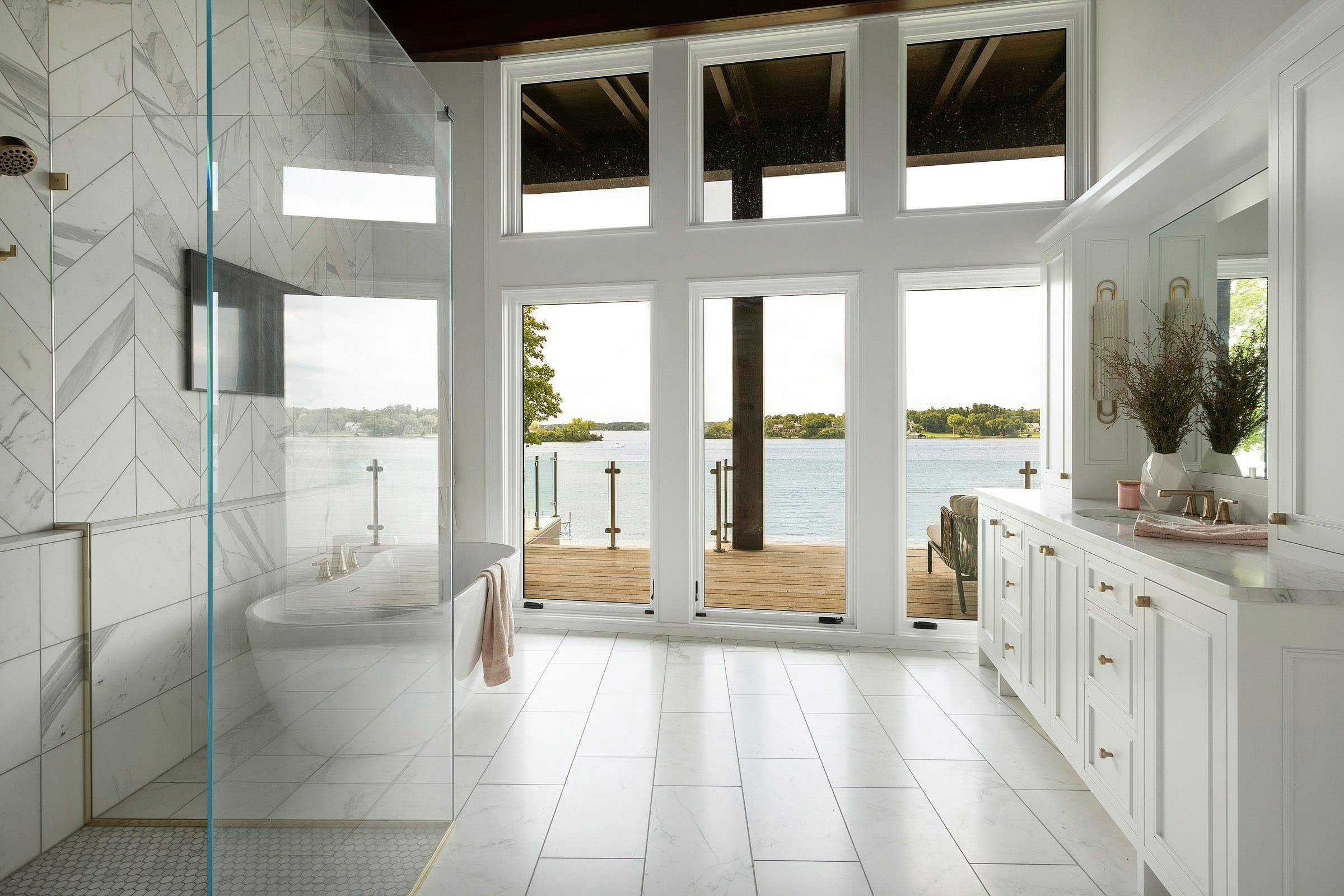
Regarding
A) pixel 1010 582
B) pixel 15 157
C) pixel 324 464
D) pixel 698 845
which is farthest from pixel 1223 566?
pixel 15 157

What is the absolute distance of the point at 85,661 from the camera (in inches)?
77.8

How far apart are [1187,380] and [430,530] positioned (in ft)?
8.92

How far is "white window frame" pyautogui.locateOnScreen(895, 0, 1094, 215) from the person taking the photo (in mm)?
3607

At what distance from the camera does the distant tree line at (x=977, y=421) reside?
3721 millimetres

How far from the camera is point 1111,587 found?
1.99m

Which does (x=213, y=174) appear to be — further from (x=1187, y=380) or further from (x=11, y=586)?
(x=1187, y=380)

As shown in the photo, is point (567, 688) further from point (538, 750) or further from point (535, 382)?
point (535, 382)

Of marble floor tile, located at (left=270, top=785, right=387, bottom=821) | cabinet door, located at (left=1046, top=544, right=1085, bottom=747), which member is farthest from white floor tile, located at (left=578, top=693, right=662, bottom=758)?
cabinet door, located at (left=1046, top=544, right=1085, bottom=747)

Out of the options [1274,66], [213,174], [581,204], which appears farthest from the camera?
[581,204]

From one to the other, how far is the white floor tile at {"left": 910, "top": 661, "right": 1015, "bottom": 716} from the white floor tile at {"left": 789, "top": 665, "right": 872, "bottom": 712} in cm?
35

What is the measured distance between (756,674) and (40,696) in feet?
8.90

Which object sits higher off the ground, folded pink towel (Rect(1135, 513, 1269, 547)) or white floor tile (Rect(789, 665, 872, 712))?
folded pink towel (Rect(1135, 513, 1269, 547))

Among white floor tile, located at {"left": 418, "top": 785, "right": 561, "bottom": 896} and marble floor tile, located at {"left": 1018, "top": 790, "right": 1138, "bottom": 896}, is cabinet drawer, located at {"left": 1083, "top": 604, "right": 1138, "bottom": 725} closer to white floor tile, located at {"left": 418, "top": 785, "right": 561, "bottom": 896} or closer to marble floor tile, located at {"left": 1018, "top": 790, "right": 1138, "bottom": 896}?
marble floor tile, located at {"left": 1018, "top": 790, "right": 1138, "bottom": 896}

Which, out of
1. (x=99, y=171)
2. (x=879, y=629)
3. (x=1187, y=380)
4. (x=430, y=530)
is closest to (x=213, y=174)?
(x=430, y=530)
